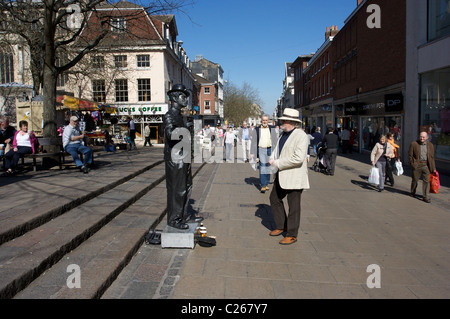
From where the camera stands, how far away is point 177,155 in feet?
15.3

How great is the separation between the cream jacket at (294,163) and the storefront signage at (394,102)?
1402 centimetres

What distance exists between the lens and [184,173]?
478 cm

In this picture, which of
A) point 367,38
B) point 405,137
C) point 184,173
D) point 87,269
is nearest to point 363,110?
point 367,38

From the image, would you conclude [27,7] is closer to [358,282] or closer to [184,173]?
[184,173]

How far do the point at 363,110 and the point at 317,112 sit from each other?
773 inches

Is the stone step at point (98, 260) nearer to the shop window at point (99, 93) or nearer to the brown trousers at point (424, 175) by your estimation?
the brown trousers at point (424, 175)

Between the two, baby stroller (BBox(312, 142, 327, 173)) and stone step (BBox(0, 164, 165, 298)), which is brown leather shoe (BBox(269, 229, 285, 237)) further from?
baby stroller (BBox(312, 142, 327, 173))

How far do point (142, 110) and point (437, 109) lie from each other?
24.2m

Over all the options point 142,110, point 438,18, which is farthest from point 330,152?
point 142,110

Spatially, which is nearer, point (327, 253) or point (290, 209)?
point (327, 253)

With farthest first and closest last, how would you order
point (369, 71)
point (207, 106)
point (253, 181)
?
1. point (207, 106)
2. point (369, 71)
3. point (253, 181)

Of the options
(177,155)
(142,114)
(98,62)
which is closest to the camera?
(177,155)

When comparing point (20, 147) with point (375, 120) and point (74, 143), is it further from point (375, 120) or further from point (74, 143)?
point (375, 120)
